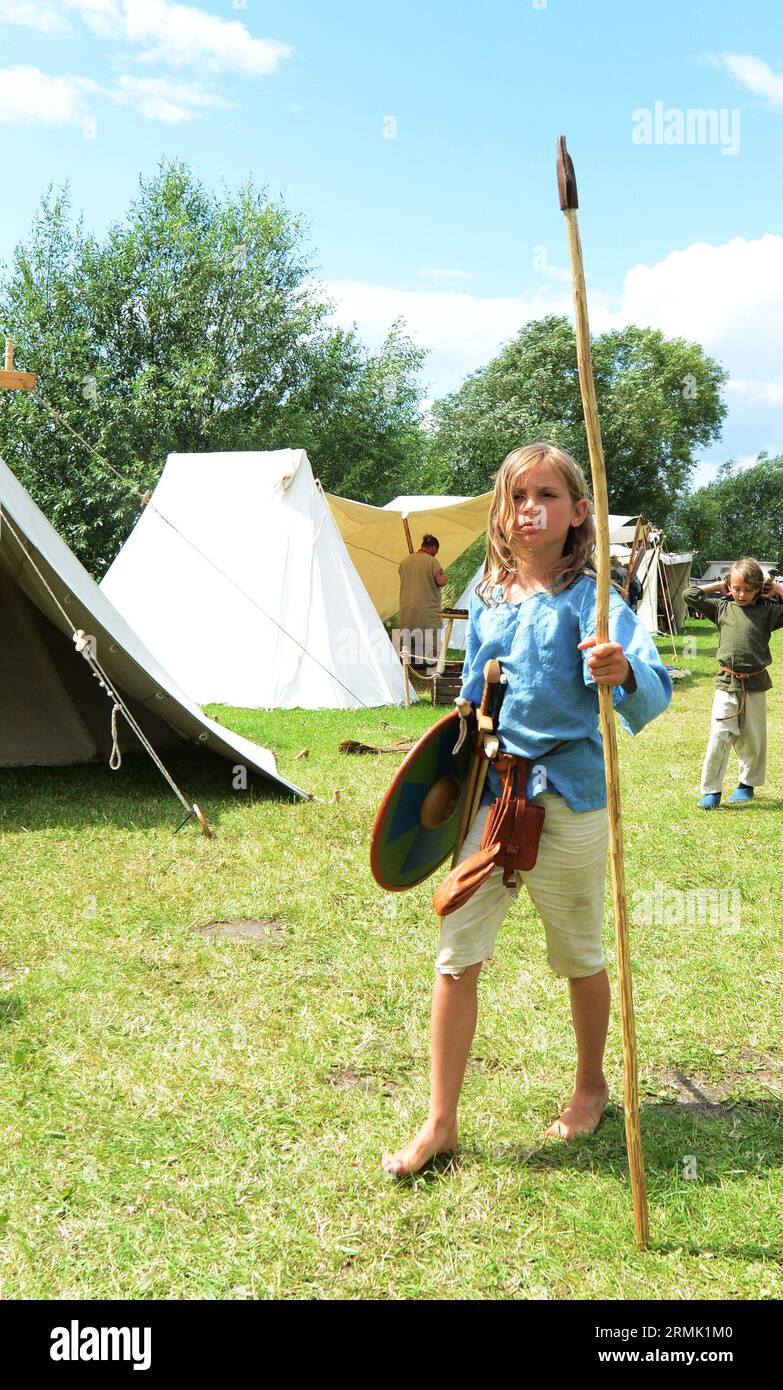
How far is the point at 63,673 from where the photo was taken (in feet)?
23.2

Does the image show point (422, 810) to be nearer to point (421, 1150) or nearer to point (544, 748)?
point (544, 748)

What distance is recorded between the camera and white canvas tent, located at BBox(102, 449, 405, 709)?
33.7ft

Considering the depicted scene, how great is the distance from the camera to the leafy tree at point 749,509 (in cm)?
6500

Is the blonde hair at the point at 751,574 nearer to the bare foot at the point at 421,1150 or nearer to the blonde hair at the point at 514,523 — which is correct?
the blonde hair at the point at 514,523

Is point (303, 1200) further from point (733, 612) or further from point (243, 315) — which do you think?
point (243, 315)

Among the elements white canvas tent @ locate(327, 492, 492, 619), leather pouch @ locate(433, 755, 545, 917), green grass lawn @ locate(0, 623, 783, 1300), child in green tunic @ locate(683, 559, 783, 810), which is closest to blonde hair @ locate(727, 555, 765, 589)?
child in green tunic @ locate(683, 559, 783, 810)

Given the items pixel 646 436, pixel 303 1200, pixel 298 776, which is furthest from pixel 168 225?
pixel 303 1200

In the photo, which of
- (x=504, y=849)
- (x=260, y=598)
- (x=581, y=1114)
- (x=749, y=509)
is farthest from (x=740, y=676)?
(x=749, y=509)

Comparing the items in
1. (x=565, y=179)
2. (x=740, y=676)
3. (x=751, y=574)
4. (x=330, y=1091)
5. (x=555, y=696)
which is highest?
(x=565, y=179)

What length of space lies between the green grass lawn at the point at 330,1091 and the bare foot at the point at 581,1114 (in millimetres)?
52

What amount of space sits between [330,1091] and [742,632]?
15.0 feet

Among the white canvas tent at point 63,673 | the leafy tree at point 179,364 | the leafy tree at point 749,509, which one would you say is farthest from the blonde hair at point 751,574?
the leafy tree at point 749,509

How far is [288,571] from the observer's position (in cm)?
1039
